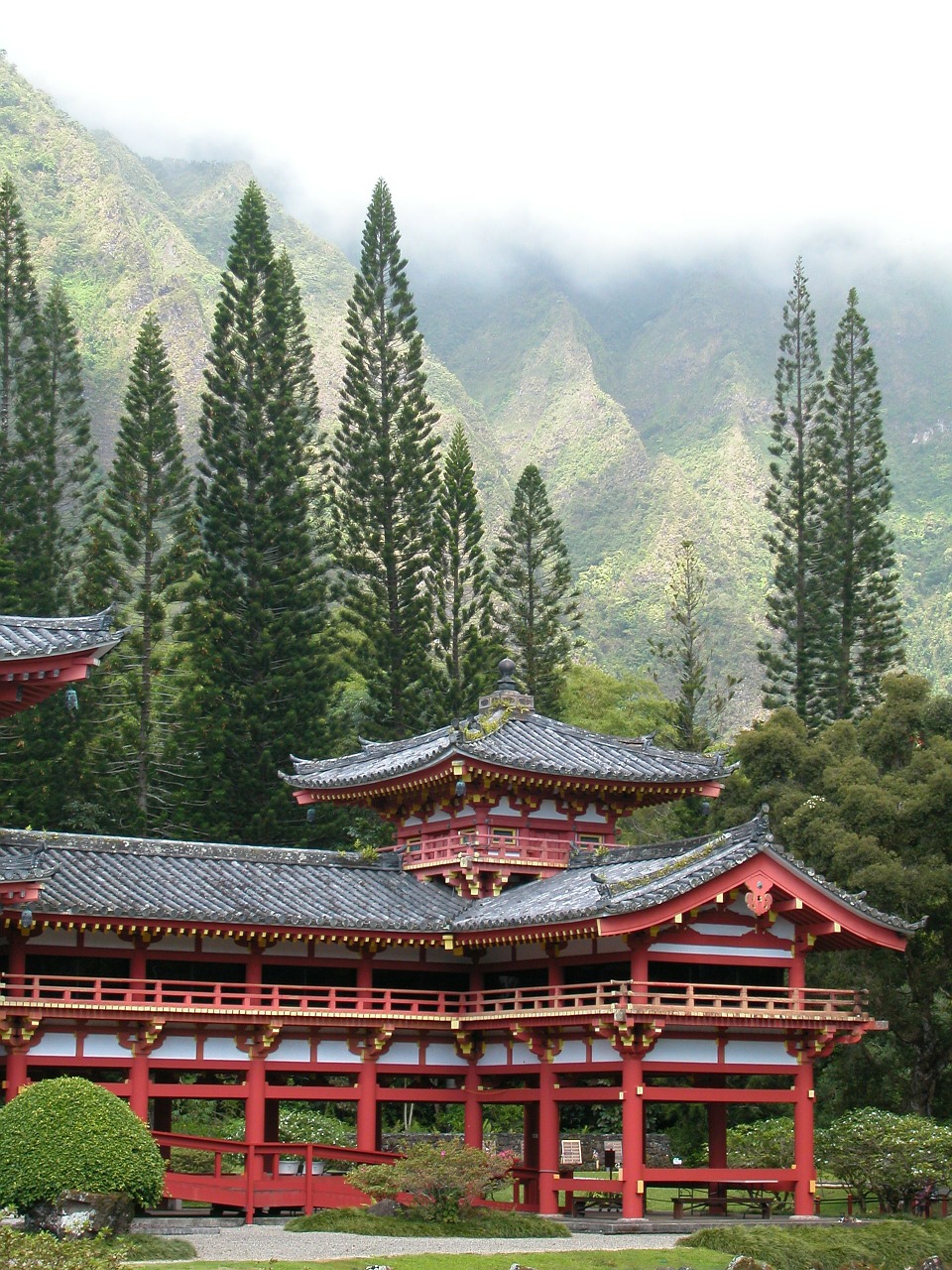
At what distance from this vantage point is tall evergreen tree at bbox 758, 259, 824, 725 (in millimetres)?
43219

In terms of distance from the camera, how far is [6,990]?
2064 cm

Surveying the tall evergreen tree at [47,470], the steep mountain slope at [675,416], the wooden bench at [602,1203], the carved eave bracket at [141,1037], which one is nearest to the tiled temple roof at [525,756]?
the carved eave bracket at [141,1037]

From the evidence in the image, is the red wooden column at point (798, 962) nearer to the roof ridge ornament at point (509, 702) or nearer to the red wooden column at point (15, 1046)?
the roof ridge ornament at point (509, 702)

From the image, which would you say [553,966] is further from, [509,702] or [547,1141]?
[509,702]

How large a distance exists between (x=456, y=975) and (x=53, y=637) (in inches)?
397

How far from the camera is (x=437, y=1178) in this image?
18.8 m

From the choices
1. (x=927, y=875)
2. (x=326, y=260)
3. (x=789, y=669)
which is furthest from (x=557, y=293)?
(x=927, y=875)

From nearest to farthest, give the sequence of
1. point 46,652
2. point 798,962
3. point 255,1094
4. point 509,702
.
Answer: point 46,652
point 255,1094
point 798,962
point 509,702

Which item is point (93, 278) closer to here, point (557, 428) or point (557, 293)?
point (557, 428)

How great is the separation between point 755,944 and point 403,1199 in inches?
225

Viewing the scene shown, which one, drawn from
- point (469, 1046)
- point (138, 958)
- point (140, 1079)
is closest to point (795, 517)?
point (469, 1046)

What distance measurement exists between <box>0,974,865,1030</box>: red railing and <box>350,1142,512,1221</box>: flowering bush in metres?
2.39

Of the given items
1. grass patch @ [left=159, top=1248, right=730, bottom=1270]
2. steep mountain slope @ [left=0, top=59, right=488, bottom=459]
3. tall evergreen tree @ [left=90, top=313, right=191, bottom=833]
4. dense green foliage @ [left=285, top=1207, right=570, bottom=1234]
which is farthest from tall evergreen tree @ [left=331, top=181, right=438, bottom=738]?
steep mountain slope @ [left=0, top=59, right=488, bottom=459]

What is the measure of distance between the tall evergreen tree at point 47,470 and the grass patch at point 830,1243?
86.9ft
